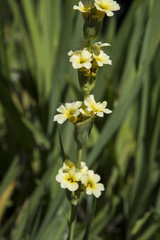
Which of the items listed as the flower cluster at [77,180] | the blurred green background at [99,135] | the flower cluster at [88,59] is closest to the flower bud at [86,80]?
the flower cluster at [88,59]

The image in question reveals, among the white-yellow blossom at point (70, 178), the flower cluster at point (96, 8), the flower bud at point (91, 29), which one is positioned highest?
the flower cluster at point (96, 8)

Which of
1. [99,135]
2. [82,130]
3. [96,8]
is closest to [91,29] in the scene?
[96,8]

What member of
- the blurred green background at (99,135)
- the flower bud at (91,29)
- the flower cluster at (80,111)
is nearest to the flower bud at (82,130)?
the flower cluster at (80,111)

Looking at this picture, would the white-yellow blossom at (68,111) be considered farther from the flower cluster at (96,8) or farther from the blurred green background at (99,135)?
the blurred green background at (99,135)

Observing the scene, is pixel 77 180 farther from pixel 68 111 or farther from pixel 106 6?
pixel 106 6

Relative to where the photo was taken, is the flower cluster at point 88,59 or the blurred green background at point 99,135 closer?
the flower cluster at point 88,59

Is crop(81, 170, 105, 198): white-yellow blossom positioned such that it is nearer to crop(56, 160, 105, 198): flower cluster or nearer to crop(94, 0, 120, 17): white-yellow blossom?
crop(56, 160, 105, 198): flower cluster

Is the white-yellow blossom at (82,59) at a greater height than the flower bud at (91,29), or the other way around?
the flower bud at (91,29)

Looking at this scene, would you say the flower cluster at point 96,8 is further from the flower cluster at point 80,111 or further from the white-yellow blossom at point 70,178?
the white-yellow blossom at point 70,178

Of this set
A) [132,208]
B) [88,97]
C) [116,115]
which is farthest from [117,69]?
[88,97]
